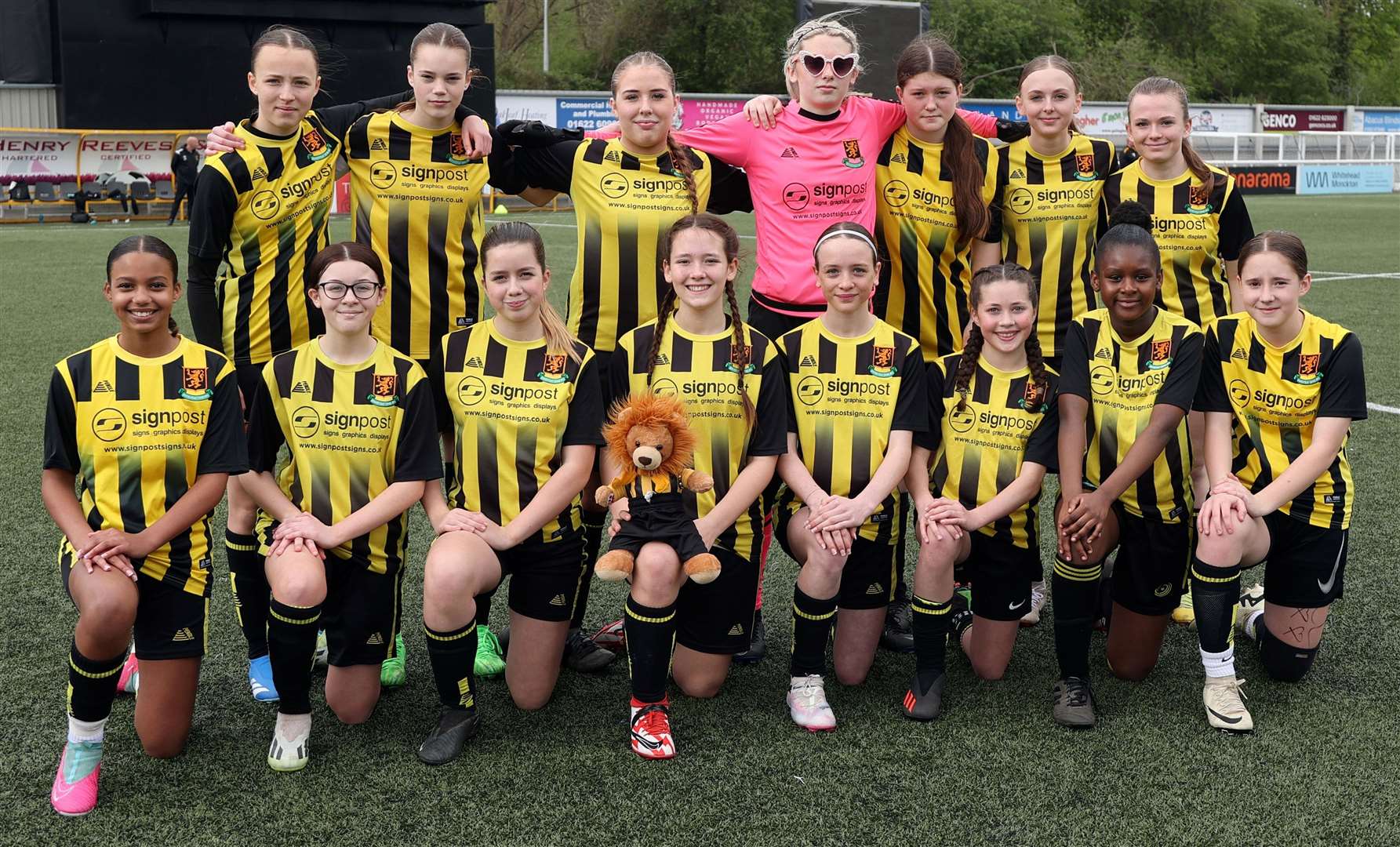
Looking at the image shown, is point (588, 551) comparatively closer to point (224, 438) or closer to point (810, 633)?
point (810, 633)

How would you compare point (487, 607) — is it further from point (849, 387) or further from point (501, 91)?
point (501, 91)

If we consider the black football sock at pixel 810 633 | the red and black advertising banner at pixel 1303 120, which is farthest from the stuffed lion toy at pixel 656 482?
the red and black advertising banner at pixel 1303 120

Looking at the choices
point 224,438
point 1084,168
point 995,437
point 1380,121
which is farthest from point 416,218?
point 1380,121

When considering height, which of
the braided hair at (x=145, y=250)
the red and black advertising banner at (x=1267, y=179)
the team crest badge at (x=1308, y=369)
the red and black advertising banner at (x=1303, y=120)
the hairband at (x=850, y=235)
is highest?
the red and black advertising banner at (x=1303, y=120)

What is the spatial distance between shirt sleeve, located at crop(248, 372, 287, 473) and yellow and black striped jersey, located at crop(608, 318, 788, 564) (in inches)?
36.7

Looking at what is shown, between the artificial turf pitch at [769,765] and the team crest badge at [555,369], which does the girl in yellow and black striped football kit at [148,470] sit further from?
the team crest badge at [555,369]

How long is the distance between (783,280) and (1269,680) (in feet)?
6.02

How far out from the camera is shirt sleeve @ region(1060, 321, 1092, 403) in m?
3.52

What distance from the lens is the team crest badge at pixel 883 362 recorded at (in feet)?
11.5

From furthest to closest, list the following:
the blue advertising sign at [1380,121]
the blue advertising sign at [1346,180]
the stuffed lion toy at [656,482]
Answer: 1. the blue advertising sign at [1380,121]
2. the blue advertising sign at [1346,180]
3. the stuffed lion toy at [656,482]

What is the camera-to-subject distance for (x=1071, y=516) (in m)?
3.41

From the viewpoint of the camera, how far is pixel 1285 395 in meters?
3.51

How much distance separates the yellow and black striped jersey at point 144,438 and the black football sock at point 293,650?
0.24 m

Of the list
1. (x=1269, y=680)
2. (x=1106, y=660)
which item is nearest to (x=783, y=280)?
(x=1106, y=660)
